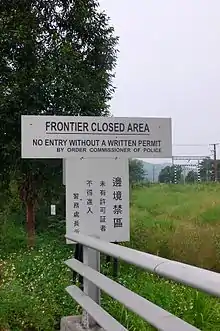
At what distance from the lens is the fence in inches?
79.0

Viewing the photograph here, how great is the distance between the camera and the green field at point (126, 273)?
426 cm

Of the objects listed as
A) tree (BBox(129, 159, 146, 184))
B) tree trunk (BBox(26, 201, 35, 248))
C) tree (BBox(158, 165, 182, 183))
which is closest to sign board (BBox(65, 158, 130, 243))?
tree trunk (BBox(26, 201, 35, 248))

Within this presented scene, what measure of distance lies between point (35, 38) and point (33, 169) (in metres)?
2.32

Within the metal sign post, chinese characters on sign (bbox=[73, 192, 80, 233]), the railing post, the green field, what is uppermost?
the metal sign post

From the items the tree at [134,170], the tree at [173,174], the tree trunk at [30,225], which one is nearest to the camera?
the tree trunk at [30,225]

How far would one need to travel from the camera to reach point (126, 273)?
6.25 metres

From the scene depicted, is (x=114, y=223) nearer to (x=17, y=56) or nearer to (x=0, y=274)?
(x=0, y=274)

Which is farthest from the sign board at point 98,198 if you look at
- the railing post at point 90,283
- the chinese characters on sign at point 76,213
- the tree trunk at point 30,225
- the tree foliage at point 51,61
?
the tree trunk at point 30,225

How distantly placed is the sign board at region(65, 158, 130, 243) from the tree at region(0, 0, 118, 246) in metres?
4.27

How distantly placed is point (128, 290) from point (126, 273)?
354 cm

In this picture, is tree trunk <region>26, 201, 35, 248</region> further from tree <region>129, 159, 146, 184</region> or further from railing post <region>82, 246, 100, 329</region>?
railing post <region>82, 246, 100, 329</region>

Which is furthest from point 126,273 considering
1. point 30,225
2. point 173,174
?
point 173,174

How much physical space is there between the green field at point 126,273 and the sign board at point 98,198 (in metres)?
0.70

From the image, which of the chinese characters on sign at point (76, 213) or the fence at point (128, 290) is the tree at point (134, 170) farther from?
the fence at point (128, 290)
